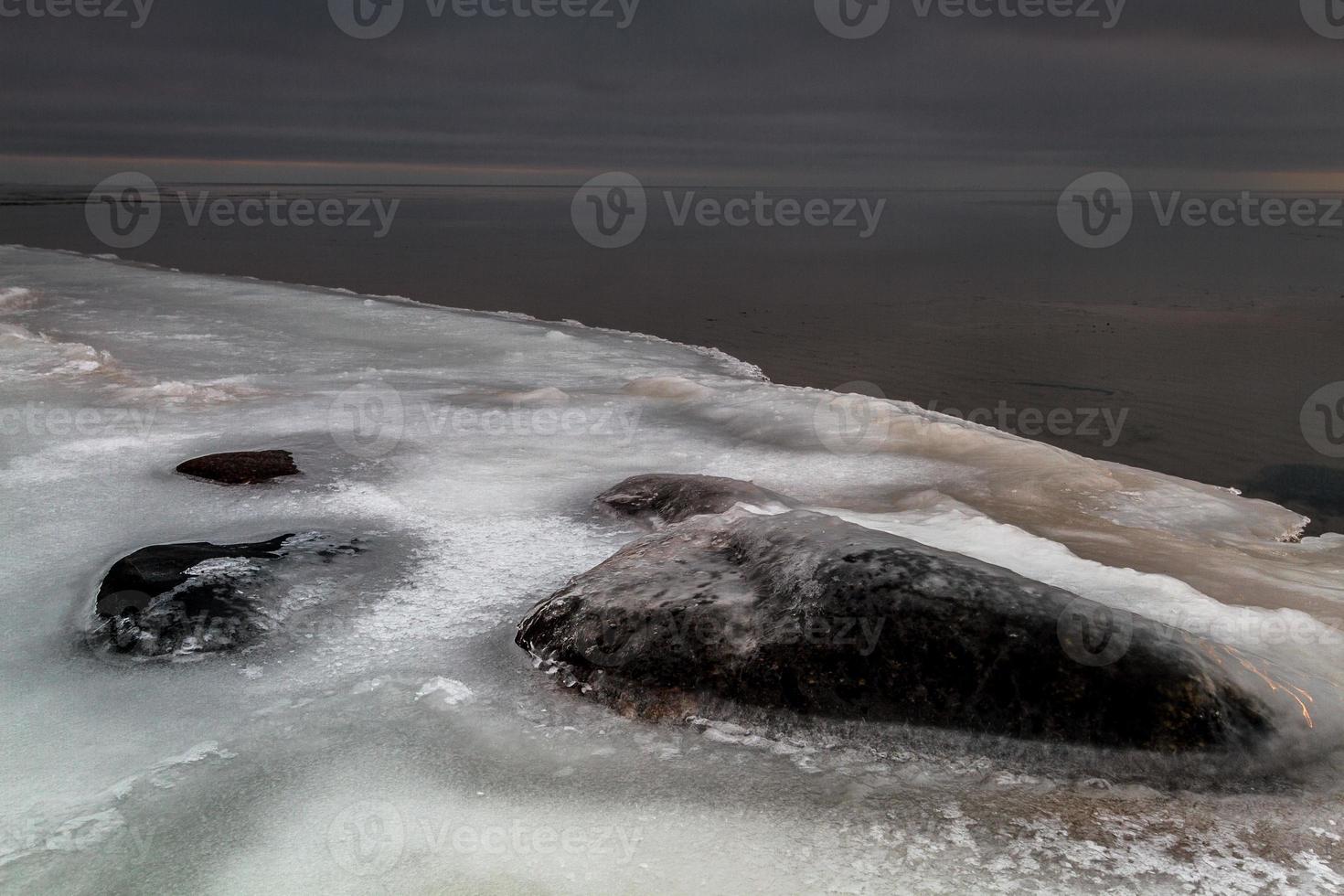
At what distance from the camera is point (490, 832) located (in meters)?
2.75

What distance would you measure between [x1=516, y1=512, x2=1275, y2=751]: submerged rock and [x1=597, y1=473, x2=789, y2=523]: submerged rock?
106 cm

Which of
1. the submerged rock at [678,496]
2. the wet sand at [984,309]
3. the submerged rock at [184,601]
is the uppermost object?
the wet sand at [984,309]

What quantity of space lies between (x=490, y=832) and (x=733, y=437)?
14.9 ft

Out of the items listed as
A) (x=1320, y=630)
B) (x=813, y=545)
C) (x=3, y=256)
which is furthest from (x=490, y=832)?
(x=3, y=256)

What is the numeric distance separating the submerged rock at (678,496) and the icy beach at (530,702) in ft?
0.60

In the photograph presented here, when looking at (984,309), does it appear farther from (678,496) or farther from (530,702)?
(530,702)

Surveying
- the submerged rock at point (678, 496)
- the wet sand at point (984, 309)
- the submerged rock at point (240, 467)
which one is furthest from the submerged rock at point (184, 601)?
the wet sand at point (984, 309)

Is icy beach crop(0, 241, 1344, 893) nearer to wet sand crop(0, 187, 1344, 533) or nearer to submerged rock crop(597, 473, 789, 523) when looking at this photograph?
submerged rock crop(597, 473, 789, 523)

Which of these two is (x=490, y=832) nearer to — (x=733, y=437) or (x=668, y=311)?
(x=733, y=437)

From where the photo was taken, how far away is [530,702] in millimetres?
3412

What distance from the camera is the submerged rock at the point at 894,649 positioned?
10.3 ft

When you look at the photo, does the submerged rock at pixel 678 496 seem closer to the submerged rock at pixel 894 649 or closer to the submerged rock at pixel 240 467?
the submerged rock at pixel 894 649

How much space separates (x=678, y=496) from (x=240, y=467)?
101 inches

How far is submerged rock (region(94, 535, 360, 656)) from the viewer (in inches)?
147
